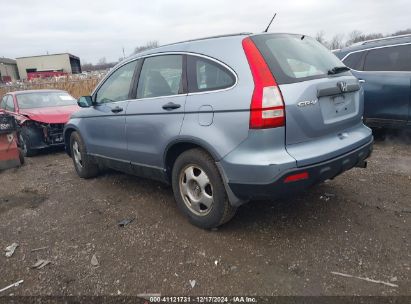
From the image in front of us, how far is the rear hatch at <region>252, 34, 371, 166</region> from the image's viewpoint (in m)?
2.86

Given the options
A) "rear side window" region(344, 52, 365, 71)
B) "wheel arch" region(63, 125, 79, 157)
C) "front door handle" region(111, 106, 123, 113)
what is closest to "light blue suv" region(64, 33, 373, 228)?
"front door handle" region(111, 106, 123, 113)

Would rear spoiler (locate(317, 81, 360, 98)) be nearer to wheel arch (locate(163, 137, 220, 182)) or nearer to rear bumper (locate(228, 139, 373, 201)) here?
rear bumper (locate(228, 139, 373, 201))

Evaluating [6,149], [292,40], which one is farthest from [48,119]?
[292,40]

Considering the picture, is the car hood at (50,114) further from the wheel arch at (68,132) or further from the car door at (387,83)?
the car door at (387,83)

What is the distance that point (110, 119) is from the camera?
4473 mm

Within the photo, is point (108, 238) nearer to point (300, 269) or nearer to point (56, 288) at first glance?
point (56, 288)

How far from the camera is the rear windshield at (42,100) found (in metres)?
8.55

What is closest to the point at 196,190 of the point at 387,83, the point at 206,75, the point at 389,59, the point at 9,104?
the point at 206,75

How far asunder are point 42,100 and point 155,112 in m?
6.24

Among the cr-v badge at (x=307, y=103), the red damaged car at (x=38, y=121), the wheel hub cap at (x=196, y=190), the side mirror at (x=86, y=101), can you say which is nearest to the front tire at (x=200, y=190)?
the wheel hub cap at (x=196, y=190)

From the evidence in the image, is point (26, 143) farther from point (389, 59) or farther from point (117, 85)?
point (389, 59)

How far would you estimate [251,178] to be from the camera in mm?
2889

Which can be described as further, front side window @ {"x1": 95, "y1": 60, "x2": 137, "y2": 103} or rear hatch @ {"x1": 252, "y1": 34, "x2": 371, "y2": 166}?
front side window @ {"x1": 95, "y1": 60, "x2": 137, "y2": 103}

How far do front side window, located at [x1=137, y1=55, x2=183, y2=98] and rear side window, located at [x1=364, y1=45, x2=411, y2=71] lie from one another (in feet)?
14.1
